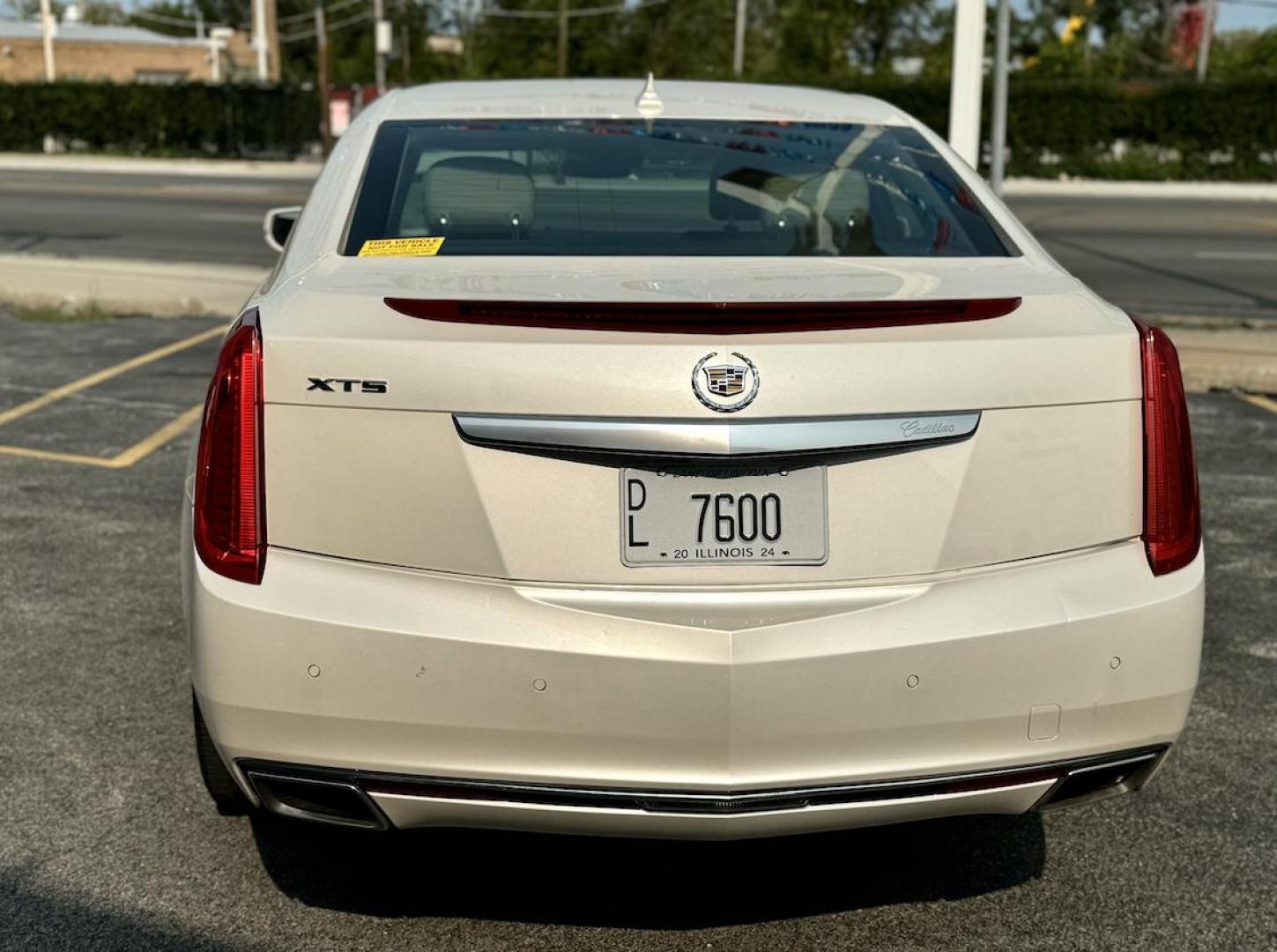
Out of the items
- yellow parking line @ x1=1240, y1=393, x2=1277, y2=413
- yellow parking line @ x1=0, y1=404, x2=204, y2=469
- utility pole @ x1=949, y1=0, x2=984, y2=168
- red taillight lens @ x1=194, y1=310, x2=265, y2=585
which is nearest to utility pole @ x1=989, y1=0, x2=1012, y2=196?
utility pole @ x1=949, y1=0, x2=984, y2=168

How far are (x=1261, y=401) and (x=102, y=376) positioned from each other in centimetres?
666

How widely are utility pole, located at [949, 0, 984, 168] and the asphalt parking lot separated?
23.0ft

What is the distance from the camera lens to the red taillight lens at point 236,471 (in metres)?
2.89

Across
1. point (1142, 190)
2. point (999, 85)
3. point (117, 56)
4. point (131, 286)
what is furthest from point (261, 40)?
point (999, 85)

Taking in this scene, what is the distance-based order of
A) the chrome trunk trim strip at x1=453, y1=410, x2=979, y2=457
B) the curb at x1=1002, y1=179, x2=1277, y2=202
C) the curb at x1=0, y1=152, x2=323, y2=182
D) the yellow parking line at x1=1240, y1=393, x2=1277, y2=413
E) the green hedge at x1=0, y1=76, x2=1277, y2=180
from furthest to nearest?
the curb at x1=0, y1=152, x2=323, y2=182
the green hedge at x1=0, y1=76, x2=1277, y2=180
the curb at x1=1002, y1=179, x2=1277, y2=202
the yellow parking line at x1=1240, y1=393, x2=1277, y2=413
the chrome trunk trim strip at x1=453, y1=410, x2=979, y2=457

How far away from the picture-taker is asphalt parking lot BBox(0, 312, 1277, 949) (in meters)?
3.35

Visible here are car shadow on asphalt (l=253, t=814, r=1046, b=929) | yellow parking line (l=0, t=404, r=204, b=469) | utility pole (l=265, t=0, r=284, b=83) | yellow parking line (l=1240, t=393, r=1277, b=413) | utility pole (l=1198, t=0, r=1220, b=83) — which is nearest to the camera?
car shadow on asphalt (l=253, t=814, r=1046, b=929)

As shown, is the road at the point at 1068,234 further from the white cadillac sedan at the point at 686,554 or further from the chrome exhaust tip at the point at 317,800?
the chrome exhaust tip at the point at 317,800

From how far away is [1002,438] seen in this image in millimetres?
2875

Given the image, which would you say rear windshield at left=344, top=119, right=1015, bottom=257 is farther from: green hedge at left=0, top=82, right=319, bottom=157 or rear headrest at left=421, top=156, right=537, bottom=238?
green hedge at left=0, top=82, right=319, bottom=157

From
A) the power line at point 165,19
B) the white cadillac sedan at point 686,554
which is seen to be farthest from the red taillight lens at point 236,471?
the power line at point 165,19

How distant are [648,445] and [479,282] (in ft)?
1.69

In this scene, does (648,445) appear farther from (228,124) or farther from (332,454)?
(228,124)

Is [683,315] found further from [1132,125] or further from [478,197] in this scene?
[1132,125]
